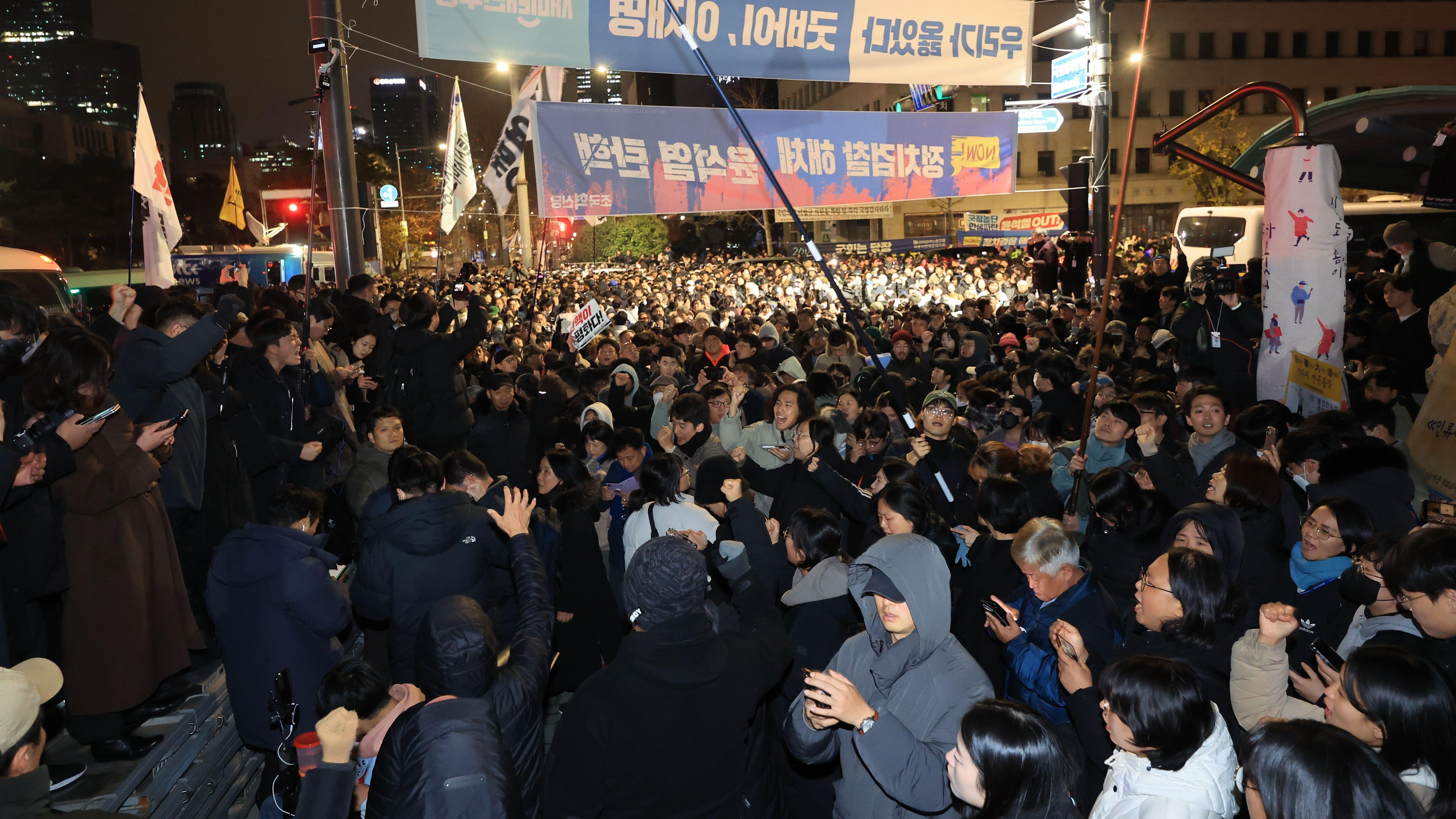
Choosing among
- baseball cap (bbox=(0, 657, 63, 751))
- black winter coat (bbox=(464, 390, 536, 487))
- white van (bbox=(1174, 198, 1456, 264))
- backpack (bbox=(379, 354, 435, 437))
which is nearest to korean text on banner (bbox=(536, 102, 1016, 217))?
backpack (bbox=(379, 354, 435, 437))

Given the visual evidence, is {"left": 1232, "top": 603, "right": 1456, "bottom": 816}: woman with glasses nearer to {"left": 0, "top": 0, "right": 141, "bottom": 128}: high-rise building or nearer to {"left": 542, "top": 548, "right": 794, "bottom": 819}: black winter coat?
{"left": 542, "top": 548, "right": 794, "bottom": 819}: black winter coat

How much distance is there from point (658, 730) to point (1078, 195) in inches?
489

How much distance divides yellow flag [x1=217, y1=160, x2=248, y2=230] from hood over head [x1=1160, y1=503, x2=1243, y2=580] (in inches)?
497

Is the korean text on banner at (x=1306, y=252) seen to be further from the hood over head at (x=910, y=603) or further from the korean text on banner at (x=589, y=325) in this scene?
the korean text on banner at (x=589, y=325)

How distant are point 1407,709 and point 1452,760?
147 millimetres

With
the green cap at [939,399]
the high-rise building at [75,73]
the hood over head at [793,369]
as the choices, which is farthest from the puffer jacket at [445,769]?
the high-rise building at [75,73]

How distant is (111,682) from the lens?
409cm

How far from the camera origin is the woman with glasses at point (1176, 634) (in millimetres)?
3080

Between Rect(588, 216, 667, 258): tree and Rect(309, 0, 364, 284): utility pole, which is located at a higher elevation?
Rect(588, 216, 667, 258): tree

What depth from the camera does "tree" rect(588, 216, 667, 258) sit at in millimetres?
68188

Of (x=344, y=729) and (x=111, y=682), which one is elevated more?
(x=344, y=729)

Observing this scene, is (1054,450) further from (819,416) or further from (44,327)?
(44,327)

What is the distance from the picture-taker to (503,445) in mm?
7492

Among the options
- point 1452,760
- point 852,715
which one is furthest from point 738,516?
point 1452,760
